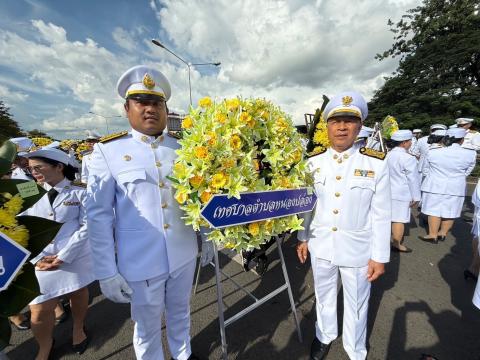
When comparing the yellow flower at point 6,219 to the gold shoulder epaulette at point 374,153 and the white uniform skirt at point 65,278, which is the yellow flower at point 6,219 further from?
the gold shoulder epaulette at point 374,153

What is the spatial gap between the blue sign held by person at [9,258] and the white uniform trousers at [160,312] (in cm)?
110

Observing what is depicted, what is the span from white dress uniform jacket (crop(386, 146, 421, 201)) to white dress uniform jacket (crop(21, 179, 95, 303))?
540 centimetres

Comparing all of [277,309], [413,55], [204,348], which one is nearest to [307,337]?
[277,309]

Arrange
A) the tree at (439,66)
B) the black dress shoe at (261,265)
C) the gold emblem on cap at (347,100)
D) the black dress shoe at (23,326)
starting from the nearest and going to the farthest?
the gold emblem on cap at (347,100), the black dress shoe at (23,326), the black dress shoe at (261,265), the tree at (439,66)

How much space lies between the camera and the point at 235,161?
1.58 metres

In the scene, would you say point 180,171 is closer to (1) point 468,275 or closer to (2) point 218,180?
(2) point 218,180

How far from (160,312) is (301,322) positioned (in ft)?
6.14

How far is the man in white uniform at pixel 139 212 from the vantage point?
A: 172 cm

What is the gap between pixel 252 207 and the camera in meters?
1.68

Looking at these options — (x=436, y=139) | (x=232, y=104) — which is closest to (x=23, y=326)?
(x=232, y=104)

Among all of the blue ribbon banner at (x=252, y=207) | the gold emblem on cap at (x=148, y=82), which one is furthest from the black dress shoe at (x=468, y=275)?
the gold emblem on cap at (x=148, y=82)

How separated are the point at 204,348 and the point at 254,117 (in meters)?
2.57

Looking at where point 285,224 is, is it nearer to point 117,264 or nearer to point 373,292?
point 117,264

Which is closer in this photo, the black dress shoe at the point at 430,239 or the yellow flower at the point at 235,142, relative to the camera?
the yellow flower at the point at 235,142
